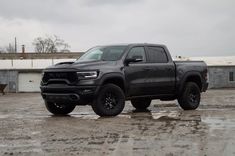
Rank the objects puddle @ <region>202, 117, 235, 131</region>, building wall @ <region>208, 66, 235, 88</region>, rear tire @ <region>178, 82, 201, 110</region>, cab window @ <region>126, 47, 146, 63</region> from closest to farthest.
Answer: puddle @ <region>202, 117, 235, 131</region>, cab window @ <region>126, 47, 146, 63</region>, rear tire @ <region>178, 82, 201, 110</region>, building wall @ <region>208, 66, 235, 88</region>

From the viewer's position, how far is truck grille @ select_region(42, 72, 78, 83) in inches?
482

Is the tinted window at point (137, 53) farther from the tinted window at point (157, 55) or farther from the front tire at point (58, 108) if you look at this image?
the front tire at point (58, 108)

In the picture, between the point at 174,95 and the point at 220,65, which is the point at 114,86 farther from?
the point at 220,65

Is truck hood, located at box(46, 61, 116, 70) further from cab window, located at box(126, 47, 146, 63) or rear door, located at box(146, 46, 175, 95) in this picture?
rear door, located at box(146, 46, 175, 95)

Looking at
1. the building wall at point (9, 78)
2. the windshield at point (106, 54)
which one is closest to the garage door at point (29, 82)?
the building wall at point (9, 78)

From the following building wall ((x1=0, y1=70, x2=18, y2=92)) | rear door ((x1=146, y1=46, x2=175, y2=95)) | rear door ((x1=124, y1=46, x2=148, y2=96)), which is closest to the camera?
rear door ((x1=124, y1=46, x2=148, y2=96))

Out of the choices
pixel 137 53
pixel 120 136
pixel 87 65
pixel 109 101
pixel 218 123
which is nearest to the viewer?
pixel 120 136

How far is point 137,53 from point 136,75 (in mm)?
705

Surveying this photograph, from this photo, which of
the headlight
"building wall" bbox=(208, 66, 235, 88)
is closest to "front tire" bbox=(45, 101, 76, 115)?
the headlight

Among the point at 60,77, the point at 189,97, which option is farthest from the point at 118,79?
the point at 189,97

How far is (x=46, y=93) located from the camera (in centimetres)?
1289

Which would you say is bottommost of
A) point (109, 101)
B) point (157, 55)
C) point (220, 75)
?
point (220, 75)

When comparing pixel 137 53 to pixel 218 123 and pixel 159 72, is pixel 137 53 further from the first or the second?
pixel 218 123

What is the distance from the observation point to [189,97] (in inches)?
597
